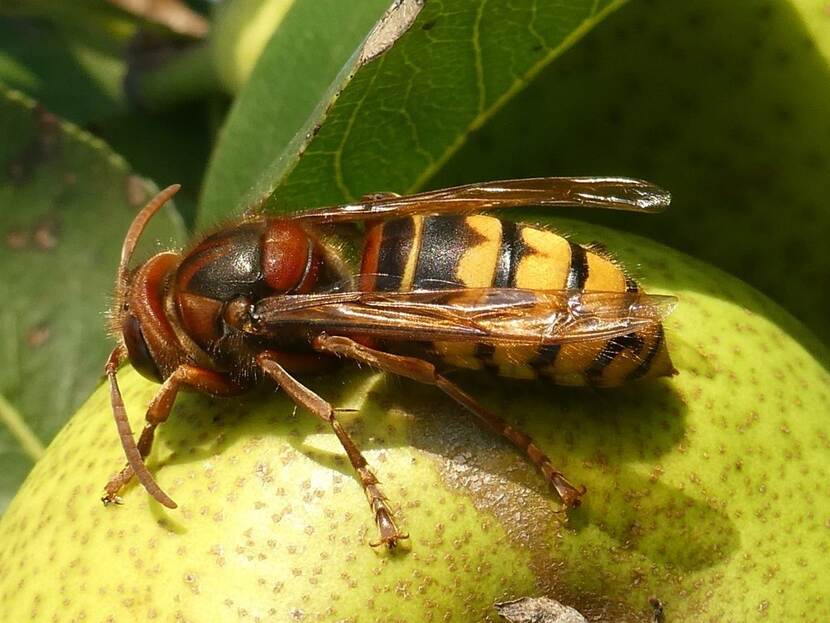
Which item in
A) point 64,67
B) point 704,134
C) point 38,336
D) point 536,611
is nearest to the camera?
point 536,611

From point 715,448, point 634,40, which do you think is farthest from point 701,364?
point 634,40

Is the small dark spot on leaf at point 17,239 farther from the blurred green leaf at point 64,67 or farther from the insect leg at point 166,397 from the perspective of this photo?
the insect leg at point 166,397

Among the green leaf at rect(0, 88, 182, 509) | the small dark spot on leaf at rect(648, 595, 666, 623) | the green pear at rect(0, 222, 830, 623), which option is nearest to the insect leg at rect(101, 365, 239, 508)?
the green pear at rect(0, 222, 830, 623)

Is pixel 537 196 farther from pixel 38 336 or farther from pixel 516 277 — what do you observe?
pixel 38 336

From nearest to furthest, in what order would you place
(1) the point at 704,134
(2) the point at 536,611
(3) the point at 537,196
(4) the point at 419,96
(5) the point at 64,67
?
1. (2) the point at 536,611
2. (3) the point at 537,196
3. (4) the point at 419,96
4. (1) the point at 704,134
5. (5) the point at 64,67

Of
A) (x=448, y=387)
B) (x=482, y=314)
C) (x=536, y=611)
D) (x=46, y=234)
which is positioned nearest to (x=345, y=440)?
(x=448, y=387)

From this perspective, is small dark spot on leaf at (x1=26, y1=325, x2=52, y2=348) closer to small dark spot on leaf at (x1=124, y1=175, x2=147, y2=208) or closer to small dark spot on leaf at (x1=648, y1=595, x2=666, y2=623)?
small dark spot on leaf at (x1=124, y1=175, x2=147, y2=208)

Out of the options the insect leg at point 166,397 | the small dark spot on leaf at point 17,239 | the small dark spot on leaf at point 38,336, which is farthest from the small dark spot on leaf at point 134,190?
the insect leg at point 166,397
